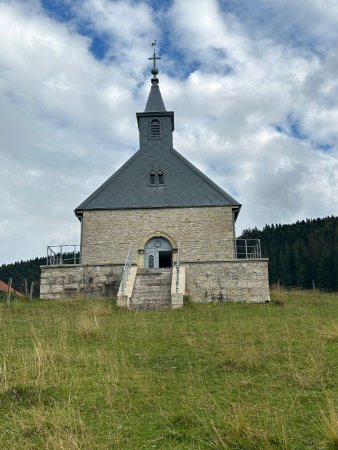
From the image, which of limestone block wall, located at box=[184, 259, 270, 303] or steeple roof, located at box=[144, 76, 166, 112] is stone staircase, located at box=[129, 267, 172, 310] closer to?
limestone block wall, located at box=[184, 259, 270, 303]

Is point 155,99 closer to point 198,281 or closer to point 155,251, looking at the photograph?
point 155,251

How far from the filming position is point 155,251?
2341 cm

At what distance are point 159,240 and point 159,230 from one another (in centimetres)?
47

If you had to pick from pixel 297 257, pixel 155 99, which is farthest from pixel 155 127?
pixel 297 257

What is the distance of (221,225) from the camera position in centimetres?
2306

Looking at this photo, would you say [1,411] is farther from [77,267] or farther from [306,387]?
[77,267]

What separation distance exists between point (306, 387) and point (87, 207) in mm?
Result: 18227

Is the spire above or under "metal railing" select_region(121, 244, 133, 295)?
above

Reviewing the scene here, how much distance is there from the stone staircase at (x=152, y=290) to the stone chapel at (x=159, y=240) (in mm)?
42

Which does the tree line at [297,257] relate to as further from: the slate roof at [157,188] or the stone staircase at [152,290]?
the stone staircase at [152,290]

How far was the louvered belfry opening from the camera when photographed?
87.2 ft

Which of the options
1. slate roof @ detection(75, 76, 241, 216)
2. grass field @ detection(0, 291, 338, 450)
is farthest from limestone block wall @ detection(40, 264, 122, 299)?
grass field @ detection(0, 291, 338, 450)

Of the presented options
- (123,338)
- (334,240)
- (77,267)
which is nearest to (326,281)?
(334,240)

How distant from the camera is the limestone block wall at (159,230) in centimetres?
2292
